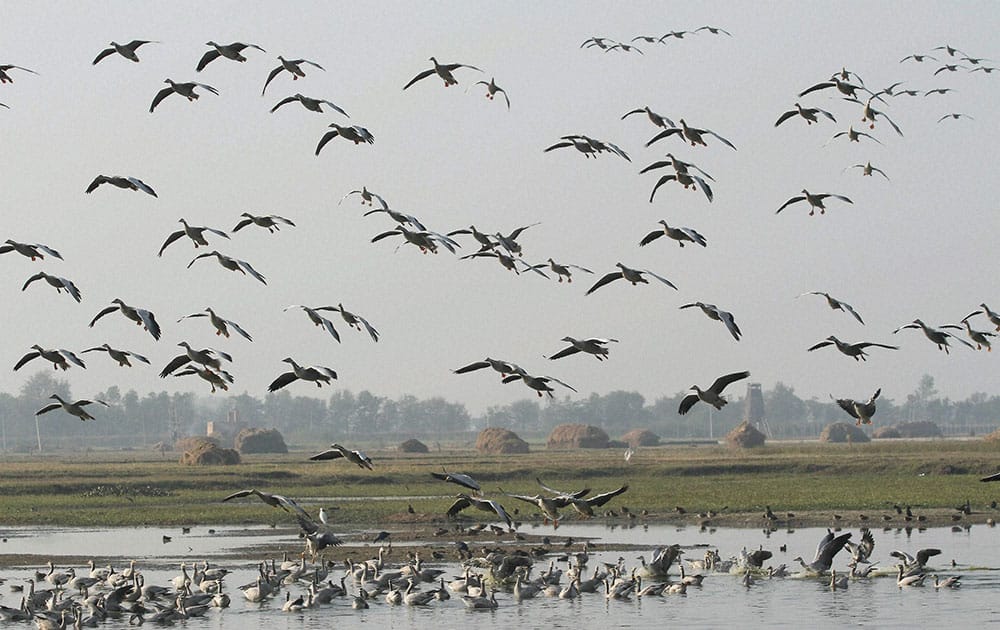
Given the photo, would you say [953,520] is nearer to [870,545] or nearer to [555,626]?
[870,545]

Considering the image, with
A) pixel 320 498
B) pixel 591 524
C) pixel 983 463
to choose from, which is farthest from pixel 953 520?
pixel 983 463

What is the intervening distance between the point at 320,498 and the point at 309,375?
1501 inches

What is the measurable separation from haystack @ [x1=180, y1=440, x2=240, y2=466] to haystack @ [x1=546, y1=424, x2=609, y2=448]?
65925mm

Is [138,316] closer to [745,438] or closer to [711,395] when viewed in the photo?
[711,395]

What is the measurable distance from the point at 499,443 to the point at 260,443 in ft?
96.4

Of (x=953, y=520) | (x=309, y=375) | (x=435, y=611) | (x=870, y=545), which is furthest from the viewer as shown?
(x=953, y=520)

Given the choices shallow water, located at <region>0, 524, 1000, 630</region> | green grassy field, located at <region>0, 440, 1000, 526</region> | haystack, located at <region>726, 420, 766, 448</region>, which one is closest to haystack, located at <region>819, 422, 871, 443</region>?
haystack, located at <region>726, 420, 766, 448</region>

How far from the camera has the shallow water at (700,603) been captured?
2806 cm

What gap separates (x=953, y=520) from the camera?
46.5 metres

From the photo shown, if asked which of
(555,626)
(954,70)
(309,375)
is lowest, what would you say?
(555,626)

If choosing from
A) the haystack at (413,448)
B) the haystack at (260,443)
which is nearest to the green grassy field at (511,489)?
the haystack at (413,448)

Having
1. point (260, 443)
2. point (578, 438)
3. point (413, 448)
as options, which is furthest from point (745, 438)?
point (260, 443)

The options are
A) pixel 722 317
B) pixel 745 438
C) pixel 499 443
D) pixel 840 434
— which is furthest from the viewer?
pixel 840 434

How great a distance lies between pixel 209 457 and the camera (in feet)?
317
